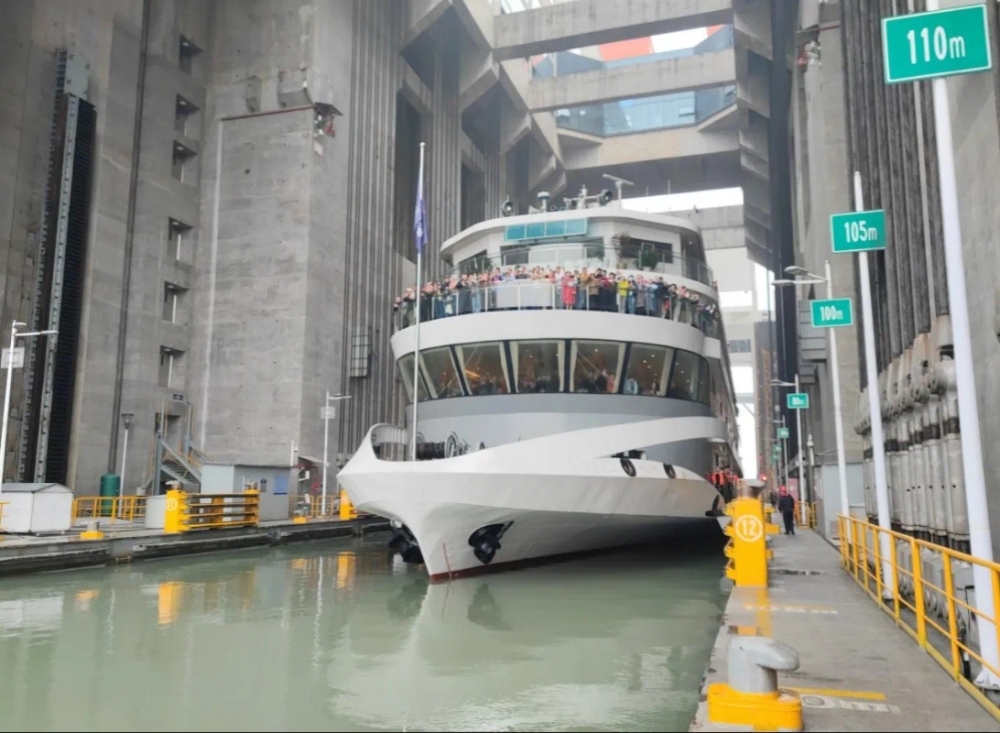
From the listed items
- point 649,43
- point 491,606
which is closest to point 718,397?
point 491,606

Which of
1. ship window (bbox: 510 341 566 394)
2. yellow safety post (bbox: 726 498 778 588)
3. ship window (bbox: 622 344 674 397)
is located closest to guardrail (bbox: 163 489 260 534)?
ship window (bbox: 510 341 566 394)

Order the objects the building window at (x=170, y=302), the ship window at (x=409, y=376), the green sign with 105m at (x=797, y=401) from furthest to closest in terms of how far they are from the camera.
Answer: the building window at (x=170, y=302) < the green sign with 105m at (x=797, y=401) < the ship window at (x=409, y=376)

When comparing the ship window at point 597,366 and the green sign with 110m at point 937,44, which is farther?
the ship window at point 597,366

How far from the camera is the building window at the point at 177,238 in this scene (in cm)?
3528

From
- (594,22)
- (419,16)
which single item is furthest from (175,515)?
(594,22)

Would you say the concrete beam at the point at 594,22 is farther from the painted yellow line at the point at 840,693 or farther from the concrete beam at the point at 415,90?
the painted yellow line at the point at 840,693

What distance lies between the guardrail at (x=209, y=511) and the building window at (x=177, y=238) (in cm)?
1514

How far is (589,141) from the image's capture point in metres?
60.7

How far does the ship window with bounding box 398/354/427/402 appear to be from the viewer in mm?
18859

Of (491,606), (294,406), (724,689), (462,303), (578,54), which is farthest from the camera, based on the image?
(578,54)

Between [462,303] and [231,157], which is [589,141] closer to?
[231,157]

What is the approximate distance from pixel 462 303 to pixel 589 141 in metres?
46.1

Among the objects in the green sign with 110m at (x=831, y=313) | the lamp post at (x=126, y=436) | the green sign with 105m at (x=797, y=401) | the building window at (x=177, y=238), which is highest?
the building window at (x=177, y=238)

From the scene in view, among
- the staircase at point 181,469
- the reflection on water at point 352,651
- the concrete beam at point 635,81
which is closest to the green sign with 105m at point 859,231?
the reflection on water at point 352,651
